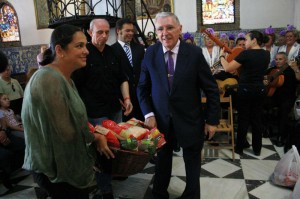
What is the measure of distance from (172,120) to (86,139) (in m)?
0.95

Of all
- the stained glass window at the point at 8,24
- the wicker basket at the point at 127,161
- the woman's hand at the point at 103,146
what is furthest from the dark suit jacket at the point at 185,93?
the stained glass window at the point at 8,24

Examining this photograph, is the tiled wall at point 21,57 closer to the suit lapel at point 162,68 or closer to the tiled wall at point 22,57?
the tiled wall at point 22,57

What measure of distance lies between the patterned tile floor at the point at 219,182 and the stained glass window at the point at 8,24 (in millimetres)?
9745

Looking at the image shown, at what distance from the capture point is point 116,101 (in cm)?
275

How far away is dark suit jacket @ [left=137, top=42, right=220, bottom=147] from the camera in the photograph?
2.24 metres

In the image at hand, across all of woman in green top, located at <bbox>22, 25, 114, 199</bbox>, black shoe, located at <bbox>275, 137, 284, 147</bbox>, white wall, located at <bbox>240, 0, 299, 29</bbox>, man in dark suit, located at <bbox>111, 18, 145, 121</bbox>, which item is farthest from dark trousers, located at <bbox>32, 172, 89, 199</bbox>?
white wall, located at <bbox>240, 0, 299, 29</bbox>

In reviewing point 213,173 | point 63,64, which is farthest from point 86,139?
point 213,173

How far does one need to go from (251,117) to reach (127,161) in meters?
2.88

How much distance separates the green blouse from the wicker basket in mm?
190

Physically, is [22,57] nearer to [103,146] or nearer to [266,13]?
[266,13]

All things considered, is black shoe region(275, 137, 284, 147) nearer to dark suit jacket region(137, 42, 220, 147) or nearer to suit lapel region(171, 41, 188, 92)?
dark suit jacket region(137, 42, 220, 147)

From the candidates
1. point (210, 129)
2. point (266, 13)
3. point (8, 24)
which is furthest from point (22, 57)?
point (210, 129)

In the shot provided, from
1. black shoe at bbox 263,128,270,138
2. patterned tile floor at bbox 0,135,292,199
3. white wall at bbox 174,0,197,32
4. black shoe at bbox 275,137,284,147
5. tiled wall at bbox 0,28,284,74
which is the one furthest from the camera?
tiled wall at bbox 0,28,284,74

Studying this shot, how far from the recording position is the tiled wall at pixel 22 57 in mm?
11141
